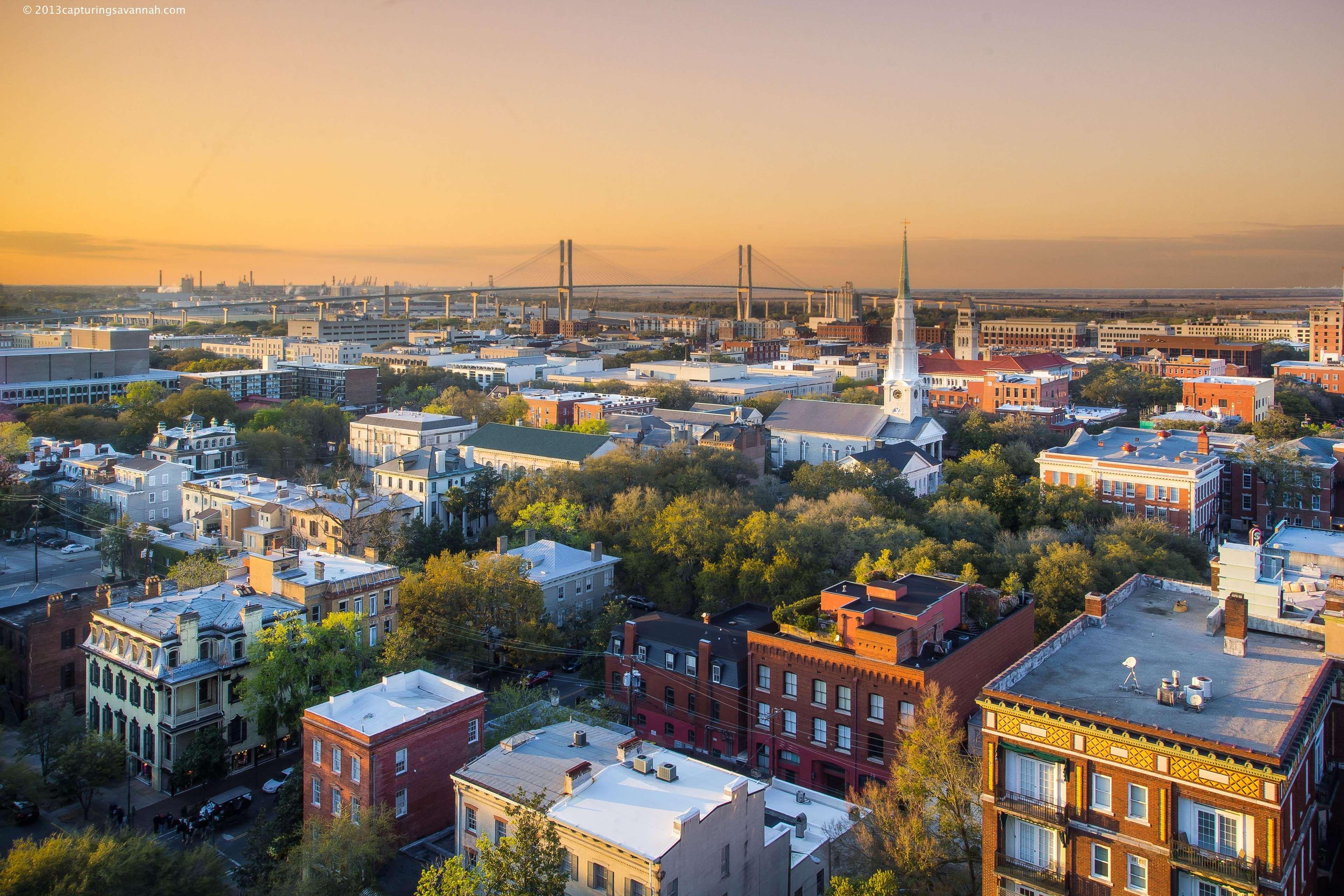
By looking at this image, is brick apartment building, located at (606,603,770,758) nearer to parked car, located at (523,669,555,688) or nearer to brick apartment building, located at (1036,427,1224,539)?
parked car, located at (523,669,555,688)

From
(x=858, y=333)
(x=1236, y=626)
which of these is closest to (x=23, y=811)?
(x=1236, y=626)

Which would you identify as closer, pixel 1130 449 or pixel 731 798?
pixel 731 798

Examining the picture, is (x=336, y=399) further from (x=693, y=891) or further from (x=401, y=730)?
(x=693, y=891)

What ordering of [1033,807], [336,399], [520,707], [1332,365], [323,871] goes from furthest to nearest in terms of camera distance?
[336,399] → [1332,365] → [520,707] → [323,871] → [1033,807]

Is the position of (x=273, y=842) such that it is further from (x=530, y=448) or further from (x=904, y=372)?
(x=904, y=372)

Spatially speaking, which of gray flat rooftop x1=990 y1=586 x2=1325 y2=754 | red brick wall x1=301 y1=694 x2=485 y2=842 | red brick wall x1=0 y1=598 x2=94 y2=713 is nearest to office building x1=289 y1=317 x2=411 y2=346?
red brick wall x1=0 y1=598 x2=94 y2=713

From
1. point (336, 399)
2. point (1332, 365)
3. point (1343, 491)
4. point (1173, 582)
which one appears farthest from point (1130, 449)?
point (336, 399)
